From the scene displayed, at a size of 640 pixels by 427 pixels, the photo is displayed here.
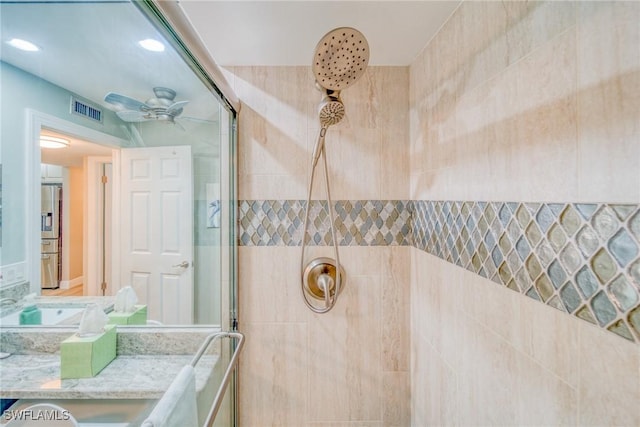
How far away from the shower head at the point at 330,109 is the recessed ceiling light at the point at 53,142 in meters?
0.77

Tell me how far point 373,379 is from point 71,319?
120 centimetres

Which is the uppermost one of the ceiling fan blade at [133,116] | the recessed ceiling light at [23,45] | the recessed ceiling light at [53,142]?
the recessed ceiling light at [23,45]

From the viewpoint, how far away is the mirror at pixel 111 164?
23.2 inches

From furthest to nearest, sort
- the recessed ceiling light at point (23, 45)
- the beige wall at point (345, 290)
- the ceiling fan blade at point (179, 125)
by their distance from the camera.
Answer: the beige wall at point (345, 290), the ceiling fan blade at point (179, 125), the recessed ceiling light at point (23, 45)

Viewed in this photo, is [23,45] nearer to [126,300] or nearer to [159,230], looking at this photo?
[159,230]

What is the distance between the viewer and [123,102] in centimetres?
84

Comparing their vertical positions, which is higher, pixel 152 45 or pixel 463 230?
pixel 152 45

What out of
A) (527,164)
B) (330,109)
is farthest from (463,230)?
(330,109)

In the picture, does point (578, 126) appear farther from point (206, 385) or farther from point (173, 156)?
point (206, 385)

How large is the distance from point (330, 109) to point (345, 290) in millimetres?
811

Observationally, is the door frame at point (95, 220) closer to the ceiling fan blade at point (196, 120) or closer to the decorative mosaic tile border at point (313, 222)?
the ceiling fan blade at point (196, 120)

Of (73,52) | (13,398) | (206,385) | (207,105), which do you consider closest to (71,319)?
(13,398)

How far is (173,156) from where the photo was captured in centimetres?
105

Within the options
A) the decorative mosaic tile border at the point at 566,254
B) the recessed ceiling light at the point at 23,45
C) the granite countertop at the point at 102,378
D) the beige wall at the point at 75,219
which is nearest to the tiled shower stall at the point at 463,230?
the decorative mosaic tile border at the point at 566,254
